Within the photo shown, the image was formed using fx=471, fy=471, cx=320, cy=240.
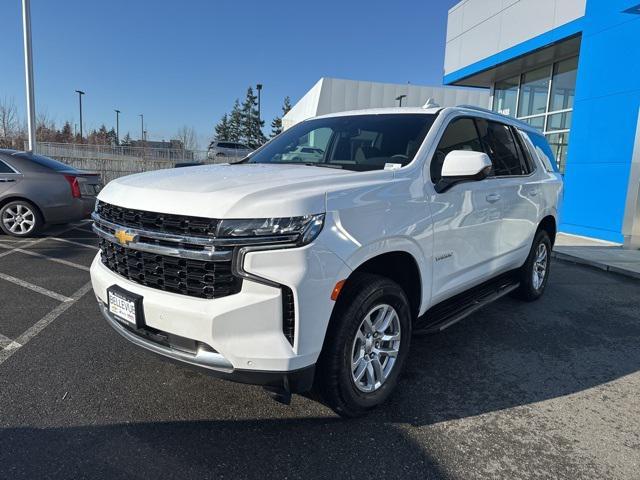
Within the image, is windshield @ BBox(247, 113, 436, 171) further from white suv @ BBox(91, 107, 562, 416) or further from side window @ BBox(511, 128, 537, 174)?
side window @ BBox(511, 128, 537, 174)

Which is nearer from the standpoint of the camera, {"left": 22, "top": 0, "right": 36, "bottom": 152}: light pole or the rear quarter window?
the rear quarter window

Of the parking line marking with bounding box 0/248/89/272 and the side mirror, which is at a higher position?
the side mirror

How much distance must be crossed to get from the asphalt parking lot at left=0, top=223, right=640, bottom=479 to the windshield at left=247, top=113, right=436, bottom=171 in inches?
64.5

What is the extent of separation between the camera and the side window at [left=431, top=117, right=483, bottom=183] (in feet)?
11.1

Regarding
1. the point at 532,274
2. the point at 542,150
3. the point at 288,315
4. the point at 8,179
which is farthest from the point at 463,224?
the point at 8,179

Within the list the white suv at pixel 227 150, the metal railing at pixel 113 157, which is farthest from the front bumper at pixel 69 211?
the white suv at pixel 227 150

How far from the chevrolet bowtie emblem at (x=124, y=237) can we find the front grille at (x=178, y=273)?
0.06 metres

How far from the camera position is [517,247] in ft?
15.7

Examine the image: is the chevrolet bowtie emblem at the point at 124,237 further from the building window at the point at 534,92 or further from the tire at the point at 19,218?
the building window at the point at 534,92

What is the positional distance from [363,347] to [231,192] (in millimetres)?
1210

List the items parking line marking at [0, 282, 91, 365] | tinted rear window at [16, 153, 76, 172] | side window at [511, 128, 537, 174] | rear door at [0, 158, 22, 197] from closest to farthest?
parking line marking at [0, 282, 91, 365] < side window at [511, 128, 537, 174] < rear door at [0, 158, 22, 197] < tinted rear window at [16, 153, 76, 172]

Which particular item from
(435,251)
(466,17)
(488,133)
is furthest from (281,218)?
(466,17)

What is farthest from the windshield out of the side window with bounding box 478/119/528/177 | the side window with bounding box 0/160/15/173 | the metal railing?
the metal railing

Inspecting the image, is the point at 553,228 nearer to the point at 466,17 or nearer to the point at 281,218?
the point at 281,218
